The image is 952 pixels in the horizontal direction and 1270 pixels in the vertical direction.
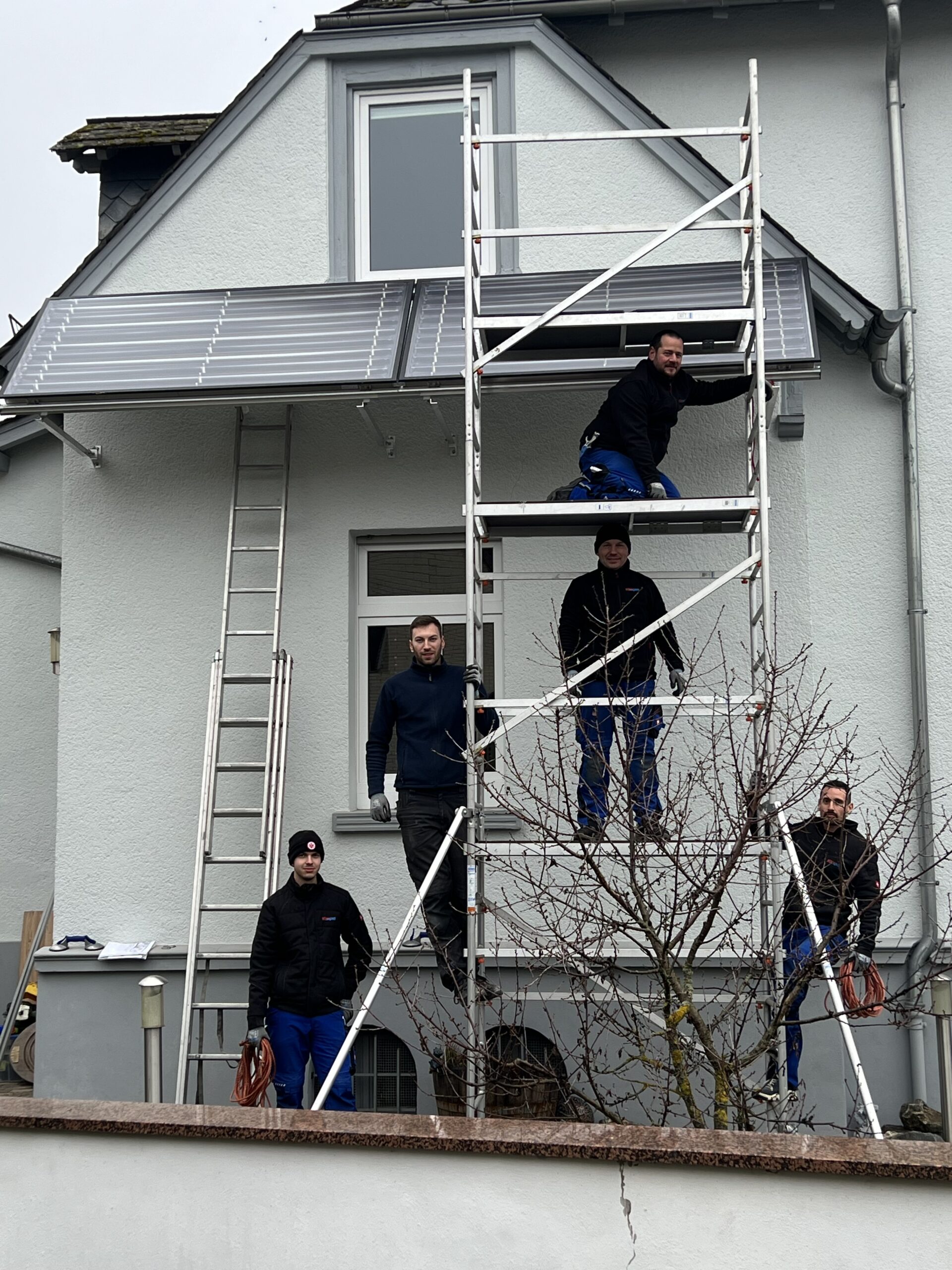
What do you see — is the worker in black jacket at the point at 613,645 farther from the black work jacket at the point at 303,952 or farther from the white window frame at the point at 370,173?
the white window frame at the point at 370,173

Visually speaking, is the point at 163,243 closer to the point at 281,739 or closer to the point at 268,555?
the point at 268,555

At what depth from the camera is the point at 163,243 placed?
30.0 feet

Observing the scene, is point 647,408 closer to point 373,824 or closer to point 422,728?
point 422,728

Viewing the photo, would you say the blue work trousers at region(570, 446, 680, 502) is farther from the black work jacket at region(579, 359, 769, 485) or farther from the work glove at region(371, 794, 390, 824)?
the work glove at region(371, 794, 390, 824)

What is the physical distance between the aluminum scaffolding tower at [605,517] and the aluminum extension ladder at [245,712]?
1.50 meters

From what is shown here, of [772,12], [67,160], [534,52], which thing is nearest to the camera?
[534,52]

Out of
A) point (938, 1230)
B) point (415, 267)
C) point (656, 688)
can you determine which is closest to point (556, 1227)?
point (938, 1230)

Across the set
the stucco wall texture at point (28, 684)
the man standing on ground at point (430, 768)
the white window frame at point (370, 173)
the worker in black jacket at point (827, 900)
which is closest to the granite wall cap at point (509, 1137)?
the worker in black jacket at point (827, 900)

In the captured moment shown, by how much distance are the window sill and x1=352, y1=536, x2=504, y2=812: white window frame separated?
23 cm

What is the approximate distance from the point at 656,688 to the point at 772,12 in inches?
191

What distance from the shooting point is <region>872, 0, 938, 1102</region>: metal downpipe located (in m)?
8.38

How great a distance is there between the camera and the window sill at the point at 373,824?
27.6ft

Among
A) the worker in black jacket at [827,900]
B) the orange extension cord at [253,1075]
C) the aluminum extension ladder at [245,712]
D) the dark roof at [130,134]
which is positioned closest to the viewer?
the worker in black jacket at [827,900]

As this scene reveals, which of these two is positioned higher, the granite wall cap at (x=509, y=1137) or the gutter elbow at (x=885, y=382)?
the gutter elbow at (x=885, y=382)
